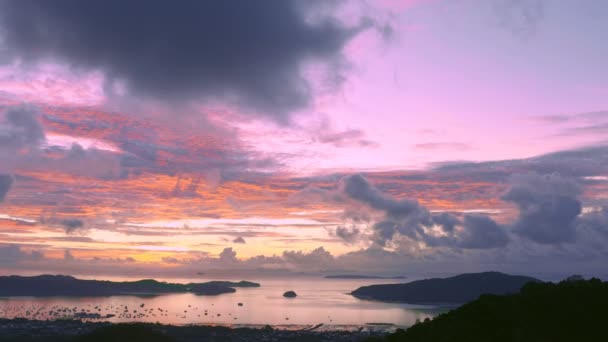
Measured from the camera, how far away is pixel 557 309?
2076 inches

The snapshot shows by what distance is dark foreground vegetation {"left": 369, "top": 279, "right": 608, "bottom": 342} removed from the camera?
158 feet

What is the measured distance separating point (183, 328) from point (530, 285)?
503ft

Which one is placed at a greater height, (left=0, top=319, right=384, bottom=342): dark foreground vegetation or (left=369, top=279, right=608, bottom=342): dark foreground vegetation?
(left=369, top=279, right=608, bottom=342): dark foreground vegetation

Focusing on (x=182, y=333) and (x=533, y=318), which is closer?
(x=533, y=318)

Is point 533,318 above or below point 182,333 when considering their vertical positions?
above

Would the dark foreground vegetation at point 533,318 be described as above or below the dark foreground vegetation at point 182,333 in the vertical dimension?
above

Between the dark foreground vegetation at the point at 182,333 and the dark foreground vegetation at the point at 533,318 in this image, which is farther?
the dark foreground vegetation at the point at 182,333

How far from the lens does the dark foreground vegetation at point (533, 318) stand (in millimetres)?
48250

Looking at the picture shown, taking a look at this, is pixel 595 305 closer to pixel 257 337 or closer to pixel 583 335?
pixel 583 335

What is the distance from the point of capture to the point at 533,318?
170 ft

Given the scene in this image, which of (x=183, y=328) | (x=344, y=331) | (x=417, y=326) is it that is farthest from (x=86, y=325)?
(x=417, y=326)

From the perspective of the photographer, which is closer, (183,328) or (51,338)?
(51,338)

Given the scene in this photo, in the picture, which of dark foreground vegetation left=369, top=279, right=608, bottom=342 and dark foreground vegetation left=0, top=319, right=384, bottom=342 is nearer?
dark foreground vegetation left=369, top=279, right=608, bottom=342

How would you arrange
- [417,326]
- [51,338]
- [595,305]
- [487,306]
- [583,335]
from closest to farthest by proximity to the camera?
[583,335] < [595,305] < [487,306] < [417,326] < [51,338]
